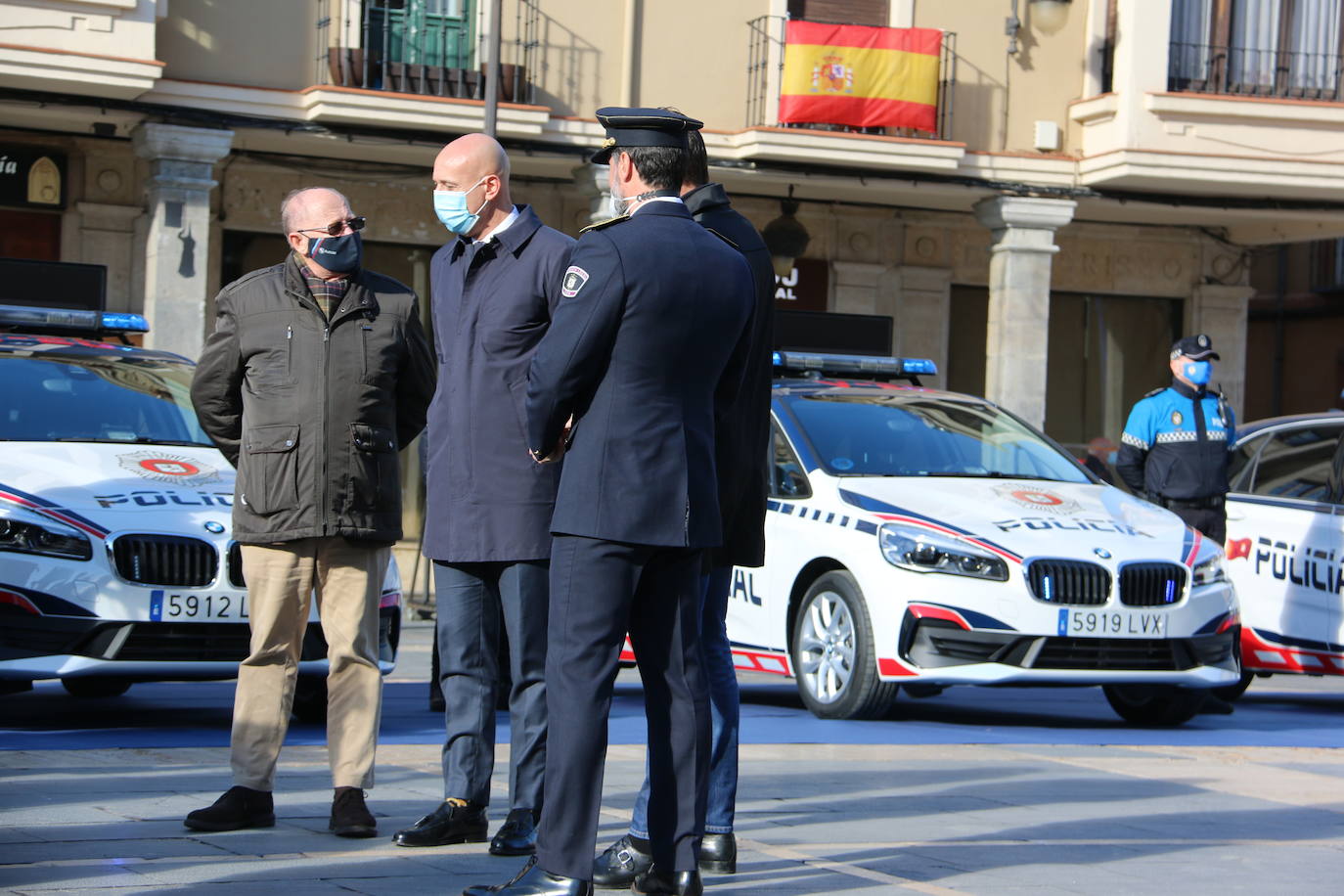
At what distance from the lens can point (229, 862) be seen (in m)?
5.25

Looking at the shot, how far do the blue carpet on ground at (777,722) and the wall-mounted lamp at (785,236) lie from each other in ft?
33.9

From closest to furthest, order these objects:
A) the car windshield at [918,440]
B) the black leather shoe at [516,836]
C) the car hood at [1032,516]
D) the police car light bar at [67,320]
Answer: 1. the black leather shoe at [516,836]
2. the car hood at [1032,516]
3. the police car light bar at [67,320]
4. the car windshield at [918,440]

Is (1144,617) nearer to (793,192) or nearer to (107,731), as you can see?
(107,731)

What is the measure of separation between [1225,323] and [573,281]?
2045cm

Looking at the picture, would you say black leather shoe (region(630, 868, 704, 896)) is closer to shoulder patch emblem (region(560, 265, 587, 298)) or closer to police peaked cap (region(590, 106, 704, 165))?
shoulder patch emblem (region(560, 265, 587, 298))

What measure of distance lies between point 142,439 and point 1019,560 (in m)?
3.96

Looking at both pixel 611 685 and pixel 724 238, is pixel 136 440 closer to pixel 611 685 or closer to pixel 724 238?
pixel 724 238

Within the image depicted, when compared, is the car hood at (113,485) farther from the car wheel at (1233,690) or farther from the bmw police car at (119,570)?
the car wheel at (1233,690)

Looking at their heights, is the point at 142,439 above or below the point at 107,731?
above

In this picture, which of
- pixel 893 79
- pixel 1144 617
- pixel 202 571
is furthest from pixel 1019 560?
pixel 893 79

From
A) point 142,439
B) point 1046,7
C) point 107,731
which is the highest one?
point 1046,7

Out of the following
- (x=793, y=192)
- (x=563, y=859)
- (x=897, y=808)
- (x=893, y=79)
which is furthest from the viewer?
(x=793, y=192)

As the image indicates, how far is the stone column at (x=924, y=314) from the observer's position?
74.7ft

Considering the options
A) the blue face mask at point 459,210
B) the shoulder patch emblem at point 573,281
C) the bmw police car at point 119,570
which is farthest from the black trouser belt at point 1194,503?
the shoulder patch emblem at point 573,281
